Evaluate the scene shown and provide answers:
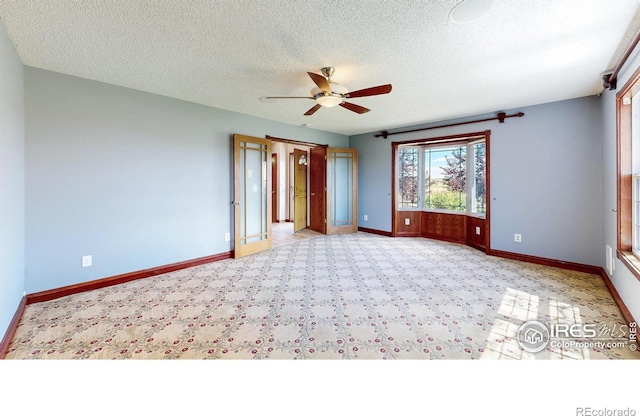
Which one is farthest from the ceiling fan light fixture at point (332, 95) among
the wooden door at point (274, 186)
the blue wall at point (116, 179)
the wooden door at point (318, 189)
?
the wooden door at point (274, 186)

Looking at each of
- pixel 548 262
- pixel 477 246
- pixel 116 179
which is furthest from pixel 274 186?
pixel 548 262

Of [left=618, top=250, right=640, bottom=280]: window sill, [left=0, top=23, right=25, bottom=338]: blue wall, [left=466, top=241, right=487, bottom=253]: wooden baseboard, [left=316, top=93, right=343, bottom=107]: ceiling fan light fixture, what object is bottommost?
[left=466, top=241, right=487, bottom=253]: wooden baseboard

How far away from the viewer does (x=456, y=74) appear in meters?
2.95

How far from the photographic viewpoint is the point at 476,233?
5.00m

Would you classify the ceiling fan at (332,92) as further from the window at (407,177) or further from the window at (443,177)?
the window at (407,177)

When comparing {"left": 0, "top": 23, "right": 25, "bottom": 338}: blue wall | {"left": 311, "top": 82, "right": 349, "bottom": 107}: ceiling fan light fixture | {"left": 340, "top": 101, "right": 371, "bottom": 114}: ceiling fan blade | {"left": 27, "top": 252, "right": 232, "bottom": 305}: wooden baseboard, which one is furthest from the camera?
{"left": 340, "top": 101, "right": 371, "bottom": 114}: ceiling fan blade

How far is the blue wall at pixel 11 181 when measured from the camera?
1.98m

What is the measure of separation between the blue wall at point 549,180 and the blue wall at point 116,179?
453cm

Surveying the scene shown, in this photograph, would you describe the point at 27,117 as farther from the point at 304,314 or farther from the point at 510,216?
the point at 510,216

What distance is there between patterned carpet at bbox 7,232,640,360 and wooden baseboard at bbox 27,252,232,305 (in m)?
0.11

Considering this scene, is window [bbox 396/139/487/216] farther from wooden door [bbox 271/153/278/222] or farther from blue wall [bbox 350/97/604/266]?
wooden door [bbox 271/153/278/222]

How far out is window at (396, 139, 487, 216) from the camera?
16.7 ft

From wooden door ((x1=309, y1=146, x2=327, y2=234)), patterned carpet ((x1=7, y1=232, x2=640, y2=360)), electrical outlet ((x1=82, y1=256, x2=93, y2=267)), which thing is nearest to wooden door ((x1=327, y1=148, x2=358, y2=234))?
wooden door ((x1=309, y1=146, x2=327, y2=234))
